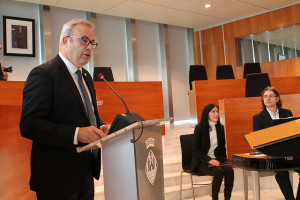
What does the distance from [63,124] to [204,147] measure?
2.83 metres

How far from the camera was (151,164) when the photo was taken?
1.35m

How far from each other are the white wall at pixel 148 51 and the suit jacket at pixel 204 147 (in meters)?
3.84

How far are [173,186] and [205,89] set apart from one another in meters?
1.82

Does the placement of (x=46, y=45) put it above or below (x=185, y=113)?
above

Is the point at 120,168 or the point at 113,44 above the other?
the point at 113,44

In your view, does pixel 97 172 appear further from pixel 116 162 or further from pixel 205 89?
pixel 205 89

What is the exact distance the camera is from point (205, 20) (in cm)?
792

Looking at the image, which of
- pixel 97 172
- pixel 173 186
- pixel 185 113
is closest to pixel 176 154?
pixel 173 186

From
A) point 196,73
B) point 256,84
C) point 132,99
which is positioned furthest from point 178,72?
point 132,99

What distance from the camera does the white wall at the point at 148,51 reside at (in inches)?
302

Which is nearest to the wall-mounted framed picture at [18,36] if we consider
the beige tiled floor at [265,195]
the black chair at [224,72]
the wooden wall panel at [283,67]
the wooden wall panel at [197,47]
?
the black chair at [224,72]

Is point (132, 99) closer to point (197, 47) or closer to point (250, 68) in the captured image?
point (250, 68)

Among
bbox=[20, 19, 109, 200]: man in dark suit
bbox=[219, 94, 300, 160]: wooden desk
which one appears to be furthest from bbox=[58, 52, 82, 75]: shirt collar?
bbox=[219, 94, 300, 160]: wooden desk

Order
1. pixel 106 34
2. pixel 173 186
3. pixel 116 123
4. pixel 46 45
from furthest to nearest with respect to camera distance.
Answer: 1. pixel 106 34
2. pixel 46 45
3. pixel 173 186
4. pixel 116 123
